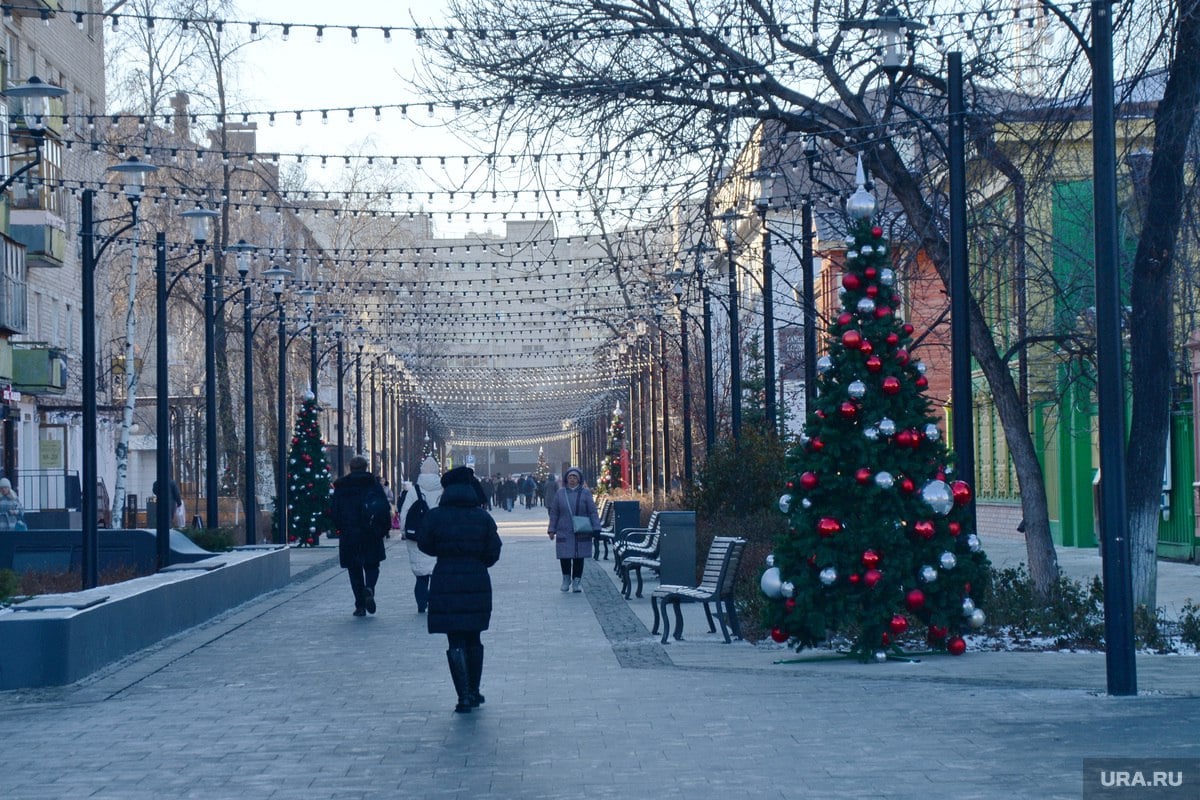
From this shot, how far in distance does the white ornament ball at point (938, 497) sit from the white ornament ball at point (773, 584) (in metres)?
1.38

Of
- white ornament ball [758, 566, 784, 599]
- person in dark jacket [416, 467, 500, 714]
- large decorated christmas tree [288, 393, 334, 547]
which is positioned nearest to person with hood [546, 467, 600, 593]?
white ornament ball [758, 566, 784, 599]

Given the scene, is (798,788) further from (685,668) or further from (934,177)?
(934,177)

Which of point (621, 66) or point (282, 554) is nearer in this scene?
point (621, 66)

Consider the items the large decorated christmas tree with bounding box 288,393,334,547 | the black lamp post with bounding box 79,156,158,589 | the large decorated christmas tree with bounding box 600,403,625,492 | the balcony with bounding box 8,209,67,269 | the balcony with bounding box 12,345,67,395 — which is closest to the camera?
the black lamp post with bounding box 79,156,158,589

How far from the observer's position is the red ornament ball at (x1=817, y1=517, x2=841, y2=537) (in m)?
16.4

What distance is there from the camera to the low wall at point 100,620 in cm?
1550

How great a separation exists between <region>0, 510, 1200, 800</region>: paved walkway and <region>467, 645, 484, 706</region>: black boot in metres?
0.25

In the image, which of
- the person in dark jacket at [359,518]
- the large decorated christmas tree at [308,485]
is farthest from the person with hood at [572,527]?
the large decorated christmas tree at [308,485]

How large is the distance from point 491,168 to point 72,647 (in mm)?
7484

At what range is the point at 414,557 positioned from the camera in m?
23.4

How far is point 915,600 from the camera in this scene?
16219 millimetres

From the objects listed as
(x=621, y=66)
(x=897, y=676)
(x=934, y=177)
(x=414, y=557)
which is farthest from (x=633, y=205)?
(x=897, y=676)

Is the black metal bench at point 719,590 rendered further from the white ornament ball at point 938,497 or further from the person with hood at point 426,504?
the person with hood at point 426,504

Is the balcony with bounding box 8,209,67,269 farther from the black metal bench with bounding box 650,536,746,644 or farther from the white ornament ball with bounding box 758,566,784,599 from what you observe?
the white ornament ball with bounding box 758,566,784,599
